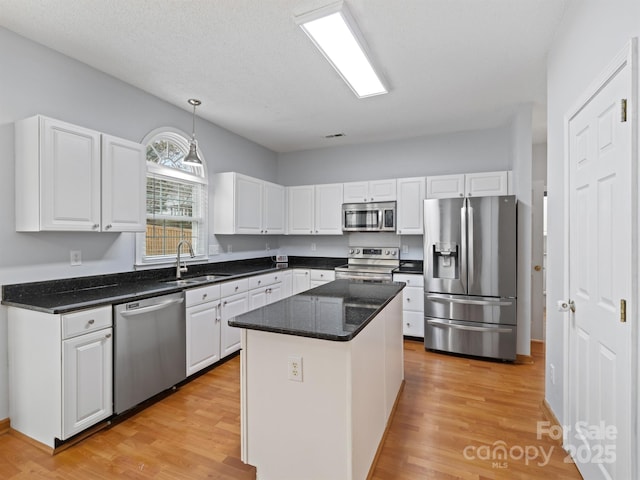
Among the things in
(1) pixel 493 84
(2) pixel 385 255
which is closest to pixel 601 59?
(1) pixel 493 84

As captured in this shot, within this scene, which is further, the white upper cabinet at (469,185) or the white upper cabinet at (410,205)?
the white upper cabinet at (410,205)

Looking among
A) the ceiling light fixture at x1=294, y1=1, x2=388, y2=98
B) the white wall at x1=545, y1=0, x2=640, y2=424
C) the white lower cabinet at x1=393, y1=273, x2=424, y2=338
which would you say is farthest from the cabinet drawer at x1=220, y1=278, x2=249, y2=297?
the white wall at x1=545, y1=0, x2=640, y2=424

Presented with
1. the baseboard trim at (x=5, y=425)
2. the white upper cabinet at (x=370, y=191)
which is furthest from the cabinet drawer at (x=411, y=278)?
the baseboard trim at (x=5, y=425)

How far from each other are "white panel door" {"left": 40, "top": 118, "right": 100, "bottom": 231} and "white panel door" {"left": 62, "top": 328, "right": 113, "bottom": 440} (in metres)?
0.83

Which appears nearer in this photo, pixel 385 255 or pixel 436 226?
pixel 436 226

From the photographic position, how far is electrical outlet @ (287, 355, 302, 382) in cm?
159

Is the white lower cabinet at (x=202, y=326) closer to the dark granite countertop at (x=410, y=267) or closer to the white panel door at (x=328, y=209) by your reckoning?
the white panel door at (x=328, y=209)

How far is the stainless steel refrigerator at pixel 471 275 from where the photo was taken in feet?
11.4

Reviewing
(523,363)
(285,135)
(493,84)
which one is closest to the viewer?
(493,84)

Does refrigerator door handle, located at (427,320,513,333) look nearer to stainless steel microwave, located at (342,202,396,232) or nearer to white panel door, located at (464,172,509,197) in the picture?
stainless steel microwave, located at (342,202,396,232)

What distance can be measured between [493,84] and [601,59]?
1.63 m

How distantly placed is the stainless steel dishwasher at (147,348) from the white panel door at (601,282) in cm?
286

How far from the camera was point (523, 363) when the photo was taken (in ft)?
11.5

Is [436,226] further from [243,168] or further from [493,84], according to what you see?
[243,168]
